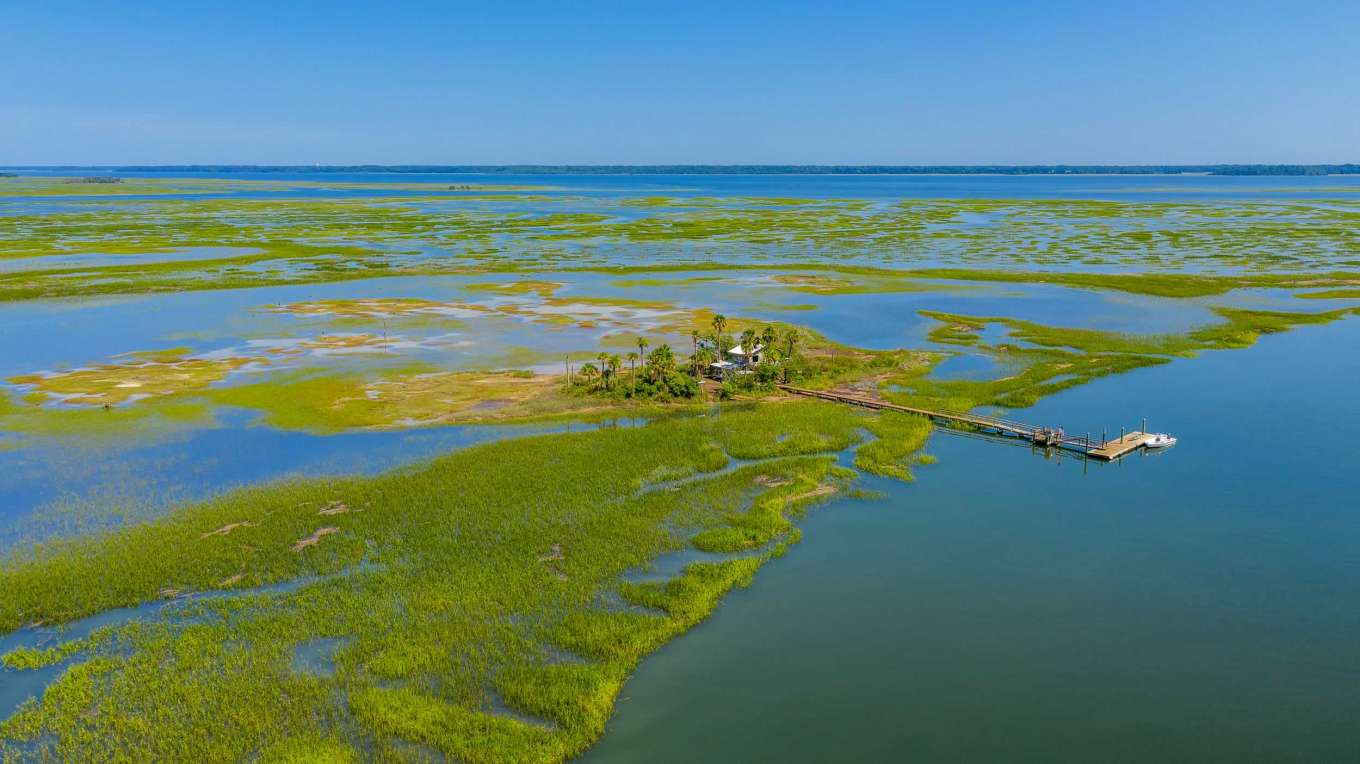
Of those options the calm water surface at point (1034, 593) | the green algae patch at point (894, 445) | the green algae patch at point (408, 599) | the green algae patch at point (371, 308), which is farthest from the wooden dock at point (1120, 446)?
the green algae patch at point (371, 308)

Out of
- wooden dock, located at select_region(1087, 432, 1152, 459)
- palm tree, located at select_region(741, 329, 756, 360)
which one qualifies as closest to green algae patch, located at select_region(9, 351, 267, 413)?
palm tree, located at select_region(741, 329, 756, 360)

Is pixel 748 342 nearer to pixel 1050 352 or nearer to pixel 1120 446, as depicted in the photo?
pixel 1050 352

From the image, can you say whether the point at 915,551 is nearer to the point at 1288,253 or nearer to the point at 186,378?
the point at 186,378

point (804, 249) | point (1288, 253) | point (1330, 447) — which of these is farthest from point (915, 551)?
point (1288, 253)

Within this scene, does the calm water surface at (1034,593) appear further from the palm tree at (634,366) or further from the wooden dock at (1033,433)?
the palm tree at (634,366)

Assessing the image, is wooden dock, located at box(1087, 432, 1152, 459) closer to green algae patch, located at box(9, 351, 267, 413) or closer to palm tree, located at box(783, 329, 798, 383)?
palm tree, located at box(783, 329, 798, 383)

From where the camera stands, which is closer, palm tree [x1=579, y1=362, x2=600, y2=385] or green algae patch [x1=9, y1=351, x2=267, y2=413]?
green algae patch [x1=9, y1=351, x2=267, y2=413]
